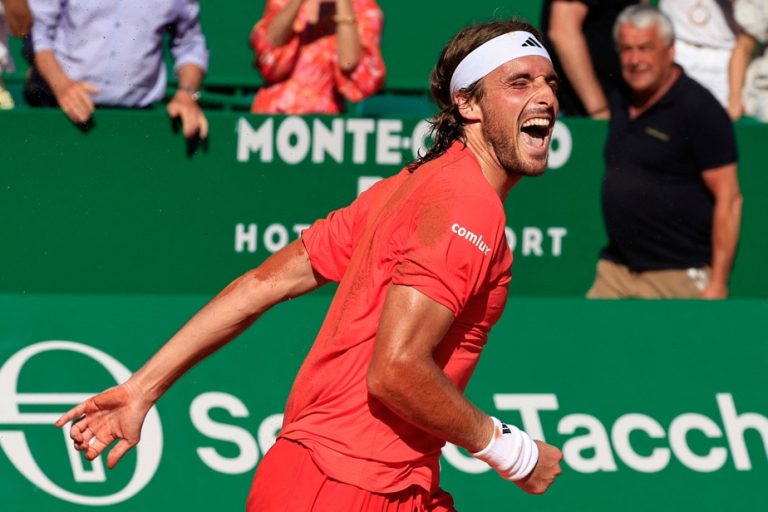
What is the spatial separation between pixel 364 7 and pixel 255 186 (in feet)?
3.66

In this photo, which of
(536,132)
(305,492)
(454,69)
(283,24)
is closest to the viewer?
(305,492)

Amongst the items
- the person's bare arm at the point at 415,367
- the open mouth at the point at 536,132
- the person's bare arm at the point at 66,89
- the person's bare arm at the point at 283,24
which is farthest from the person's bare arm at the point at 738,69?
the person's bare arm at the point at 415,367

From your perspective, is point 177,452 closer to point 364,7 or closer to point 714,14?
point 364,7

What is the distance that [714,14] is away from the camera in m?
8.25

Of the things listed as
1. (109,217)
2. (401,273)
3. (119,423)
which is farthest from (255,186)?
(401,273)

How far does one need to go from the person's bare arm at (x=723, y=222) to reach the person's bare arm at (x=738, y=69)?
4.05ft

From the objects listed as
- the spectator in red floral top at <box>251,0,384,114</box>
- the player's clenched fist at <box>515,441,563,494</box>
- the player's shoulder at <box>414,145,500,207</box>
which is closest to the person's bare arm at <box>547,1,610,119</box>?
the spectator in red floral top at <box>251,0,384,114</box>

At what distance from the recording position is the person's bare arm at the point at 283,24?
707 centimetres

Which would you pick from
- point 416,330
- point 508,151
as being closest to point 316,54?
point 508,151

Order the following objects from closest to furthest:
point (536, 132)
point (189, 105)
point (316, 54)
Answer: point (536, 132) < point (189, 105) < point (316, 54)

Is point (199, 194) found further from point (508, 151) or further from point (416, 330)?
point (416, 330)

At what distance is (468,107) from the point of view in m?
3.48

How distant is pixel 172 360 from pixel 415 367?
33.1 inches

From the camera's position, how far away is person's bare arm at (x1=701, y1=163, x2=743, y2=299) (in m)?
6.94
